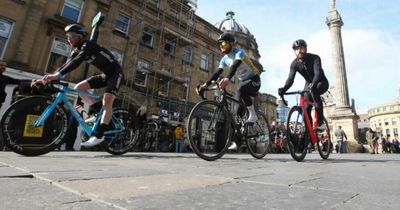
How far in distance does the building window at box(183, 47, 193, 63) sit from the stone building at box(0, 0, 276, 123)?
6 cm

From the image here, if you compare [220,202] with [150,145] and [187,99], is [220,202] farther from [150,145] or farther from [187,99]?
[187,99]

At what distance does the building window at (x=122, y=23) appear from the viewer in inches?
772

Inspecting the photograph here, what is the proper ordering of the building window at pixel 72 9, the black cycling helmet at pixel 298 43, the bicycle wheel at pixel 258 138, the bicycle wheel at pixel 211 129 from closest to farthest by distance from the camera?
1. the bicycle wheel at pixel 211 129
2. the bicycle wheel at pixel 258 138
3. the black cycling helmet at pixel 298 43
4. the building window at pixel 72 9

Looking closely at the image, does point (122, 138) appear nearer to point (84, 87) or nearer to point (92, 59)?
point (84, 87)

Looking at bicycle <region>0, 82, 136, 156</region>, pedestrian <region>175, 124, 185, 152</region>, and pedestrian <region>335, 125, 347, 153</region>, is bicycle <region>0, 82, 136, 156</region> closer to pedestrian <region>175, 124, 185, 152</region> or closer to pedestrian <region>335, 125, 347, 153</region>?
pedestrian <region>175, 124, 185, 152</region>

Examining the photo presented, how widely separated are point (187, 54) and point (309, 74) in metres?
20.2

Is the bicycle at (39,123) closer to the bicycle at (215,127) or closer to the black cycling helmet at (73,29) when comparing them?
the black cycling helmet at (73,29)

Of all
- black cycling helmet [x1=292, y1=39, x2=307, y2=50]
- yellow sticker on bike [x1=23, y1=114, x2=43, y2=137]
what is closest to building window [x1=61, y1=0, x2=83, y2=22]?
yellow sticker on bike [x1=23, y1=114, x2=43, y2=137]

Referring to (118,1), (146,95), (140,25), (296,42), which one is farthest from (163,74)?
(296,42)

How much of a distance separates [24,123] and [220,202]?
345 centimetres

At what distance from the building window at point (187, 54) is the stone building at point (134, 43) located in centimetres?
6

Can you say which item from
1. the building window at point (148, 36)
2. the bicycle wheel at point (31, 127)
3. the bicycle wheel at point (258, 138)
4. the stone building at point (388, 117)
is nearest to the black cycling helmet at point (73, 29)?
the bicycle wheel at point (31, 127)

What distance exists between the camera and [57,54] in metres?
15.9

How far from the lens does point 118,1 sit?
1969 cm
